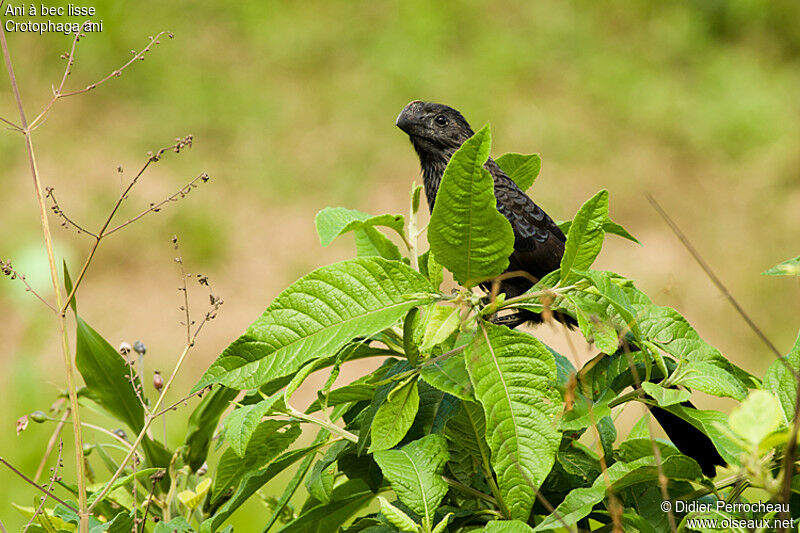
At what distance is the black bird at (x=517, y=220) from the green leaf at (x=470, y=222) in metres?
0.32

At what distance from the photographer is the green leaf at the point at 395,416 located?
101 centimetres

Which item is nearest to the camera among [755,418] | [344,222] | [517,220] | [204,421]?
[755,418]

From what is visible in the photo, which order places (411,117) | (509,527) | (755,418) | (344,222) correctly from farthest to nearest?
(411,117)
(344,222)
(509,527)
(755,418)

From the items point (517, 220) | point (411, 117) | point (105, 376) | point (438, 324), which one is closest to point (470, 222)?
point (438, 324)

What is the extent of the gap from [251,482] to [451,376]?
31 cm

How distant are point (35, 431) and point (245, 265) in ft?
6.98

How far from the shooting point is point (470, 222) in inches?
39.0

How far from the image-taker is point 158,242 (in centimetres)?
517

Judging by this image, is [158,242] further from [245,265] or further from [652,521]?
[652,521]

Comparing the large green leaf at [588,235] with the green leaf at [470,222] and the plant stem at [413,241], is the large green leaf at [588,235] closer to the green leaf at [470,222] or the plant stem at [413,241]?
the green leaf at [470,222]

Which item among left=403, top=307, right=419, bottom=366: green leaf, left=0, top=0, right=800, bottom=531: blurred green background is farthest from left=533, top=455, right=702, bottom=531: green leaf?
left=0, top=0, right=800, bottom=531: blurred green background

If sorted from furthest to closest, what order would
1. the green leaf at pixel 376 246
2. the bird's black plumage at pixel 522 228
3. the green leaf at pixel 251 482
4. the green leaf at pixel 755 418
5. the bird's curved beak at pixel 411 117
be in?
the bird's curved beak at pixel 411 117
the bird's black plumage at pixel 522 228
the green leaf at pixel 376 246
the green leaf at pixel 251 482
the green leaf at pixel 755 418

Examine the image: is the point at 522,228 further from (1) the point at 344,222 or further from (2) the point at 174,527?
(2) the point at 174,527

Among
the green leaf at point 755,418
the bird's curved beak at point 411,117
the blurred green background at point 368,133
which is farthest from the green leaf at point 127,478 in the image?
the blurred green background at point 368,133
